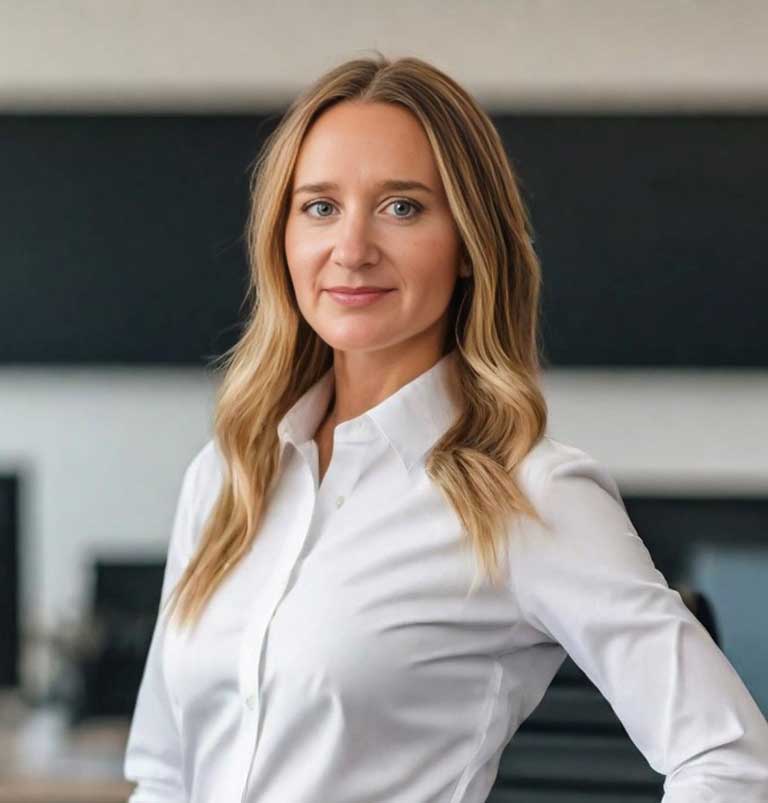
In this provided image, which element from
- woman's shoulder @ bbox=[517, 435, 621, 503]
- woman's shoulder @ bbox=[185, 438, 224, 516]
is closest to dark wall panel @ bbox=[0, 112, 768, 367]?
woman's shoulder @ bbox=[185, 438, 224, 516]

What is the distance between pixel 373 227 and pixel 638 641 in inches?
18.6

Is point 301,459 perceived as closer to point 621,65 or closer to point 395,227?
point 395,227

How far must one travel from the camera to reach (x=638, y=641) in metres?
1.38

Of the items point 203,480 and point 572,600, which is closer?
point 572,600

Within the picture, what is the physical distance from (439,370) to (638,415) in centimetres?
244

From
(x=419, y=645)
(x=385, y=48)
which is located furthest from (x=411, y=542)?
(x=385, y=48)

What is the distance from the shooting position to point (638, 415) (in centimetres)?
399

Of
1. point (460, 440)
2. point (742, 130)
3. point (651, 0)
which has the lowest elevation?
point (460, 440)

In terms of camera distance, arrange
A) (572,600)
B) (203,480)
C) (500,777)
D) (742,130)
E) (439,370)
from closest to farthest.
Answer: (572,600) < (439,370) < (203,480) < (500,777) < (742,130)

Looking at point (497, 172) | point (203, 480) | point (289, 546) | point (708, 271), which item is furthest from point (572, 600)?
point (708, 271)

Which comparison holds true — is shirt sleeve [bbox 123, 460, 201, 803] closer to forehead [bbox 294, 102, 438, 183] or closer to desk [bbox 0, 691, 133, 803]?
forehead [bbox 294, 102, 438, 183]

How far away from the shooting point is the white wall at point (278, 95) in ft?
12.8

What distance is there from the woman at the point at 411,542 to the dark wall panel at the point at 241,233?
2326mm

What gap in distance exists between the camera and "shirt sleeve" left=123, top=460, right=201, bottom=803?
5.70 feet
